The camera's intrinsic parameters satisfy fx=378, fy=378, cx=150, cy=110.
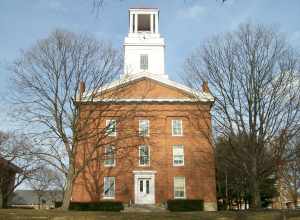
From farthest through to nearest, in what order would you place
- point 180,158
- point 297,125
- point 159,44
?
point 159,44 → point 180,158 → point 297,125

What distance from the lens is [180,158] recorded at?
3531 centimetres


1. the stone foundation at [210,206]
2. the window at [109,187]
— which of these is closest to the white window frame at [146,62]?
the window at [109,187]

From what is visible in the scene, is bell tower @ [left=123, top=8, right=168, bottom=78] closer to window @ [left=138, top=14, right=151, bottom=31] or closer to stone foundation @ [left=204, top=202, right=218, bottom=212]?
window @ [left=138, top=14, right=151, bottom=31]

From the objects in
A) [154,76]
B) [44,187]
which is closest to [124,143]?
[154,76]

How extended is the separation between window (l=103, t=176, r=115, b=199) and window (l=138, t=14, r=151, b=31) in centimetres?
1936

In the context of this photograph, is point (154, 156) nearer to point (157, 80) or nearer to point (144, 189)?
point (144, 189)

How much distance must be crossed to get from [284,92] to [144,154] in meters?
17.3

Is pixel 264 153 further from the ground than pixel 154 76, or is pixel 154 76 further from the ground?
pixel 154 76

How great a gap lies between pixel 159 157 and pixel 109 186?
5294 millimetres

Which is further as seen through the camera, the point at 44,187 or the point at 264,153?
the point at 44,187

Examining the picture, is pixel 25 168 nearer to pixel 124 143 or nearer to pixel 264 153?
pixel 124 143

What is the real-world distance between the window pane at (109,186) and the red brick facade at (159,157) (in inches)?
12.8

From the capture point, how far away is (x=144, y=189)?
112ft

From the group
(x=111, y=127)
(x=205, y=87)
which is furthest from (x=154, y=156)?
(x=205, y=87)
